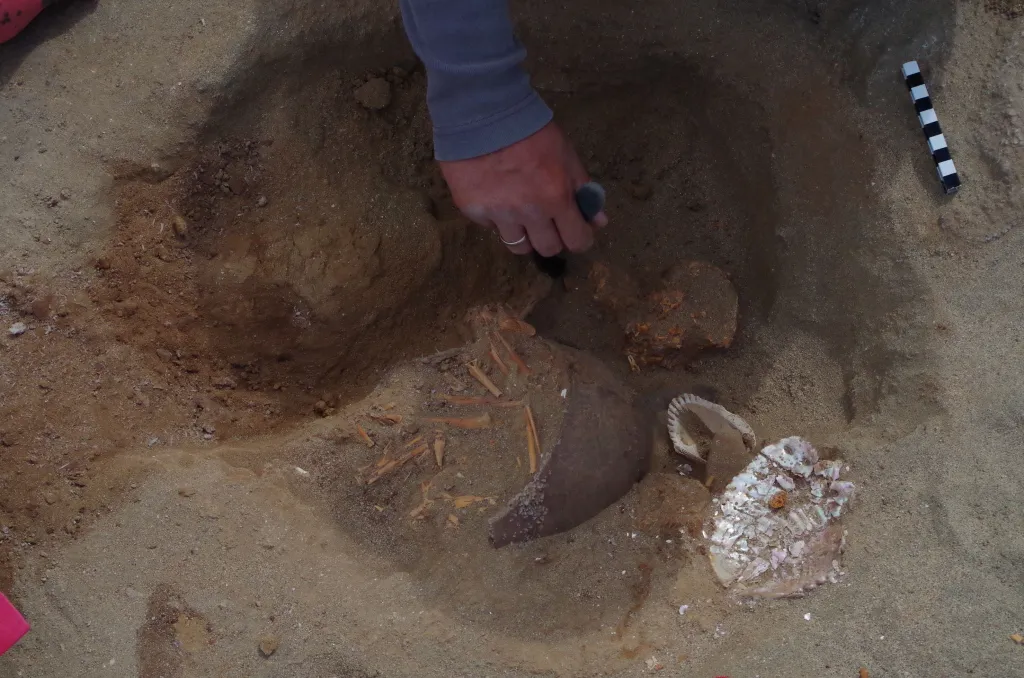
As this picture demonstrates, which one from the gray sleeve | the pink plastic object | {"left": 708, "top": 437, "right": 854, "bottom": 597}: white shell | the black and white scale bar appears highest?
the gray sleeve

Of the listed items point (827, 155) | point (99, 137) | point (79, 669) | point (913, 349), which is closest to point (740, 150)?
point (827, 155)

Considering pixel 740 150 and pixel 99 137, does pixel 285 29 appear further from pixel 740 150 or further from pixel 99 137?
pixel 740 150

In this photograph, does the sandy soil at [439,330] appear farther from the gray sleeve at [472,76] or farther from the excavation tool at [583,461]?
the gray sleeve at [472,76]

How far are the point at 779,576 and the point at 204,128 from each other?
7.89ft

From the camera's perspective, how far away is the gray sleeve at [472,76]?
1.75m

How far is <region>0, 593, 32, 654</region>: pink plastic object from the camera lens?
1896mm

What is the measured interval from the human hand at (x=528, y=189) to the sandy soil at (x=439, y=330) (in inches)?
22.8

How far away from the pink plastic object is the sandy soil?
0.10m

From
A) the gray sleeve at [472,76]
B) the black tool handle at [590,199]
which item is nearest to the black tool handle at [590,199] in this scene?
the black tool handle at [590,199]

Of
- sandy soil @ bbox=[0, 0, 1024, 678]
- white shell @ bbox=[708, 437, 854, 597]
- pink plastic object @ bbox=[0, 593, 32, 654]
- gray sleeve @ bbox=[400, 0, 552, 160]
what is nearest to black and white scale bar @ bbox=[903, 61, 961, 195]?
sandy soil @ bbox=[0, 0, 1024, 678]

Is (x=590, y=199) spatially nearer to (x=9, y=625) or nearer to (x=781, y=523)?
(x=781, y=523)

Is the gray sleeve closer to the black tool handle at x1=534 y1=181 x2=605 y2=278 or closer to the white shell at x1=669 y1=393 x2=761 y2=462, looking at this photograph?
the black tool handle at x1=534 y1=181 x2=605 y2=278

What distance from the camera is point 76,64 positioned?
2523 millimetres

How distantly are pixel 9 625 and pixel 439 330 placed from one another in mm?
1546
